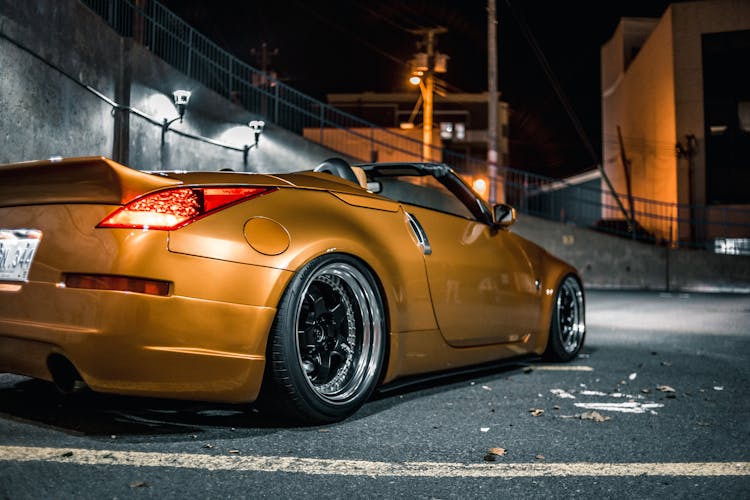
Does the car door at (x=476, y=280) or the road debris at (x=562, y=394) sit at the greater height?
the car door at (x=476, y=280)

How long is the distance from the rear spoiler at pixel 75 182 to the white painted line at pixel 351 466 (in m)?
0.98

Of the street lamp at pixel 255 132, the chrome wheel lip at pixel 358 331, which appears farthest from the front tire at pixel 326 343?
the street lamp at pixel 255 132

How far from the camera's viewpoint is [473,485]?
2473 mm

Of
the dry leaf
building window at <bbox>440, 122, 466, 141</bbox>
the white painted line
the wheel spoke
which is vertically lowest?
the white painted line

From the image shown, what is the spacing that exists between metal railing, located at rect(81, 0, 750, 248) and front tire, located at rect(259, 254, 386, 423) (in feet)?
33.8

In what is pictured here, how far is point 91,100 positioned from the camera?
1177 centimetres

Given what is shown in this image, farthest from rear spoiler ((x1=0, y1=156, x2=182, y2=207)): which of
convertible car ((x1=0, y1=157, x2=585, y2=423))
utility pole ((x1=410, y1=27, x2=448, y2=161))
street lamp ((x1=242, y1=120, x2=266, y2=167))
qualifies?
utility pole ((x1=410, y1=27, x2=448, y2=161))

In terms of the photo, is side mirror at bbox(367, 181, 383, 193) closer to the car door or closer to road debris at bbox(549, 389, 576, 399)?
the car door

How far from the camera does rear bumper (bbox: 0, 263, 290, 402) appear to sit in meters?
2.79

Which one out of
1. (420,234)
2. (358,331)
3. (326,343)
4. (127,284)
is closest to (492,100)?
(420,234)

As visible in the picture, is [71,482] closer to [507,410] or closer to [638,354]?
[507,410]

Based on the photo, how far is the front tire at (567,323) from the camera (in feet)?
18.0

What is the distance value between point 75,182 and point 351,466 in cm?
162

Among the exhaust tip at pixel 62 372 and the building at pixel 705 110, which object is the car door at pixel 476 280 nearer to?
the exhaust tip at pixel 62 372
